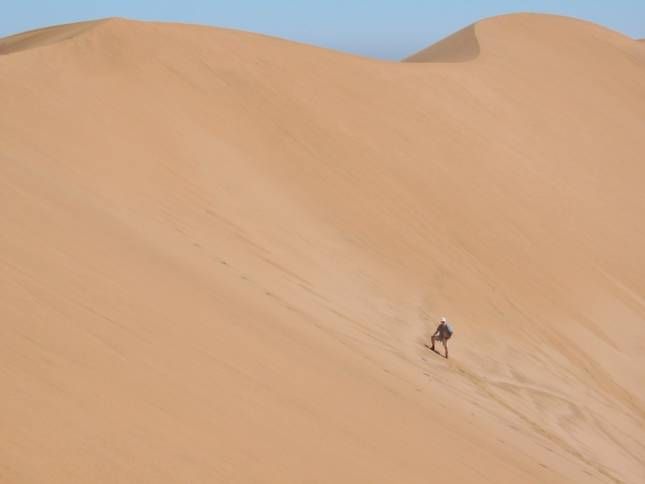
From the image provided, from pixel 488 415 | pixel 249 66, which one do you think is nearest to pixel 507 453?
pixel 488 415

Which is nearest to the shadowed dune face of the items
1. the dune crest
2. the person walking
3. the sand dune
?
the sand dune

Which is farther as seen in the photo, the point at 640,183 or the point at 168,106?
the point at 640,183

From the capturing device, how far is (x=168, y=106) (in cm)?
1306

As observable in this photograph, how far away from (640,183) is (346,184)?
7501mm

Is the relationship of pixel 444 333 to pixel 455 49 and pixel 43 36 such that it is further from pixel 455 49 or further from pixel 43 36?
pixel 455 49

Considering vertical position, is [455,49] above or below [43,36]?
above

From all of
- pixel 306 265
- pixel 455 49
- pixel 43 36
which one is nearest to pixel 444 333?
pixel 306 265

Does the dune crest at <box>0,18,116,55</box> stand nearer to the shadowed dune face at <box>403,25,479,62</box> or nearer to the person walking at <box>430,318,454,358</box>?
the person walking at <box>430,318,454,358</box>

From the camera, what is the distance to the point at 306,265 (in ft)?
35.2

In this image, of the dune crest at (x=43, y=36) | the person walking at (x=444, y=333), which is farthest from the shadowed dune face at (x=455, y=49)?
the person walking at (x=444, y=333)

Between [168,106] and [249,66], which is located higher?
[249,66]

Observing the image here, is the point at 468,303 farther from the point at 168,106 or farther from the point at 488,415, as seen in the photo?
the point at 168,106

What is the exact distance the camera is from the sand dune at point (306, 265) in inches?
209

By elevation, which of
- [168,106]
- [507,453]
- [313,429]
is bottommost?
[313,429]
